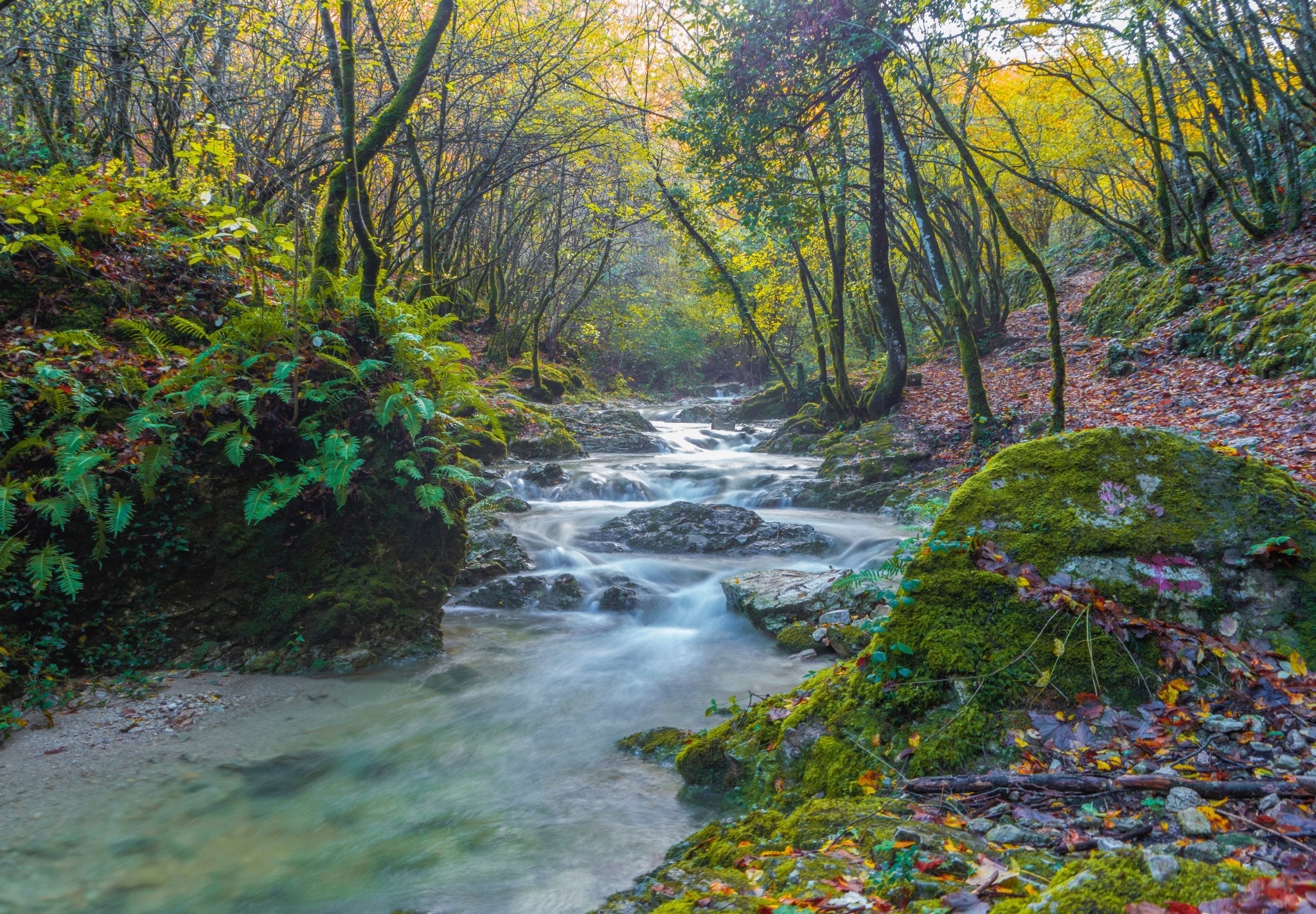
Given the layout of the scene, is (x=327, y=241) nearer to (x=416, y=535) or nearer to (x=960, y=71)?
(x=416, y=535)

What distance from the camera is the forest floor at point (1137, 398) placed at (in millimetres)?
7336

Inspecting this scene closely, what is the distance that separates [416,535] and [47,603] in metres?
2.75

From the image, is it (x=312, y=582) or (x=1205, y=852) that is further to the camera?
(x=312, y=582)

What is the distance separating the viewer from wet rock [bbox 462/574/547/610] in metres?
8.32

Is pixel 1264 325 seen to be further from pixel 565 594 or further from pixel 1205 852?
pixel 1205 852

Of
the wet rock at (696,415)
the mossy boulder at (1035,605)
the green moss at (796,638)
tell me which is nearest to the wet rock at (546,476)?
the green moss at (796,638)

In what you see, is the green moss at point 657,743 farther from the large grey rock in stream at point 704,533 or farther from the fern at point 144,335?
the fern at point 144,335

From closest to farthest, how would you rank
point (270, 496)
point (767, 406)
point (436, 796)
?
point (436, 796) → point (270, 496) → point (767, 406)

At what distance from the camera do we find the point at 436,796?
14.5 ft

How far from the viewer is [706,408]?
84.2 feet

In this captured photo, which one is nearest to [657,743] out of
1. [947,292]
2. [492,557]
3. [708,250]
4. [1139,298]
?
[492,557]

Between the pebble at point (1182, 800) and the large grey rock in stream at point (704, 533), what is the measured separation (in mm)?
7149

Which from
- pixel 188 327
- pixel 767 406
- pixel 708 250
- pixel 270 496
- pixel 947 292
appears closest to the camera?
pixel 270 496

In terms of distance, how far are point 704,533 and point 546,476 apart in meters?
4.31
